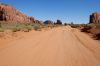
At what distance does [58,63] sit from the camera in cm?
830

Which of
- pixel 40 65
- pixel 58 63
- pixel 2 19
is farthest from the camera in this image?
pixel 2 19

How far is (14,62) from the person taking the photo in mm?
8219

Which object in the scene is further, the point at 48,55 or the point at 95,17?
the point at 95,17

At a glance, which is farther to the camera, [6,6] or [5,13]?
[6,6]

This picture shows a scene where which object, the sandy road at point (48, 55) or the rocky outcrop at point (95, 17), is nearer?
the sandy road at point (48, 55)

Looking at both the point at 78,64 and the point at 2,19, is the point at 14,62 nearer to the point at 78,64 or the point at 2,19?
the point at 78,64

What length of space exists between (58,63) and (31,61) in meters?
1.32

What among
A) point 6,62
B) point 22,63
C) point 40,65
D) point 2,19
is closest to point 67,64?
point 40,65

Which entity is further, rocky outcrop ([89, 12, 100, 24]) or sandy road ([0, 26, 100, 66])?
rocky outcrop ([89, 12, 100, 24])

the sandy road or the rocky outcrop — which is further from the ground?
the rocky outcrop

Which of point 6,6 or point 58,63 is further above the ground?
point 6,6

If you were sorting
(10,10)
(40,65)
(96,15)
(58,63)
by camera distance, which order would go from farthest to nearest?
(96,15) → (10,10) → (58,63) → (40,65)

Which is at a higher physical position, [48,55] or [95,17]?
[95,17]

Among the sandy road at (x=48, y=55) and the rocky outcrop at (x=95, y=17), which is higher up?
the rocky outcrop at (x=95, y=17)
